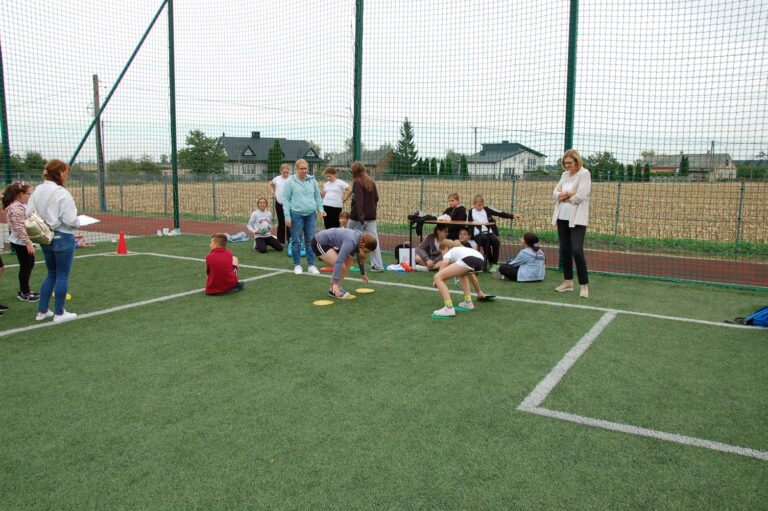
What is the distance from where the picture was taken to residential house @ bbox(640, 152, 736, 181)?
9.05 metres

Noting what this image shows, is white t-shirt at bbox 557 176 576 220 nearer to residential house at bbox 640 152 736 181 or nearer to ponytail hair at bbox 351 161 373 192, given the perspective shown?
residential house at bbox 640 152 736 181

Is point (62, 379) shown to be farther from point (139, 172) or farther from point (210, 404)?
point (139, 172)

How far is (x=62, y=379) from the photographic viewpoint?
175 inches

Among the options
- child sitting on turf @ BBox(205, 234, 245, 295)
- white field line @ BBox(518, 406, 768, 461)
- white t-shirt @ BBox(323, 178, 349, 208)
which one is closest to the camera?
white field line @ BBox(518, 406, 768, 461)

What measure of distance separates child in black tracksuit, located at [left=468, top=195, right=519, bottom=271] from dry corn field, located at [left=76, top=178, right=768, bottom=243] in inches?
69.7

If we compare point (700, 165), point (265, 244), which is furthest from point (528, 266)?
point (265, 244)

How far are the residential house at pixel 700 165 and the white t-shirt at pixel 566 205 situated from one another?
2694 mm

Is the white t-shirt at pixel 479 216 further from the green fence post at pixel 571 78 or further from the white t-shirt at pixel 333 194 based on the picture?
the white t-shirt at pixel 333 194

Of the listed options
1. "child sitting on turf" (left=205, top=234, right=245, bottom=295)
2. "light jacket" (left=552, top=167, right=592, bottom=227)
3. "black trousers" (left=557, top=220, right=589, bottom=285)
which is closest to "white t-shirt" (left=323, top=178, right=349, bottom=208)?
"child sitting on turf" (left=205, top=234, right=245, bottom=295)

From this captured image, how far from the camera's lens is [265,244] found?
11922mm

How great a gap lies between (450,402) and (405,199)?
13.2 meters

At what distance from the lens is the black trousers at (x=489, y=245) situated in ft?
32.9

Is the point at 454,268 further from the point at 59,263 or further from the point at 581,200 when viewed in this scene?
the point at 59,263

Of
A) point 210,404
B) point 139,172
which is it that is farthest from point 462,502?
point 139,172
